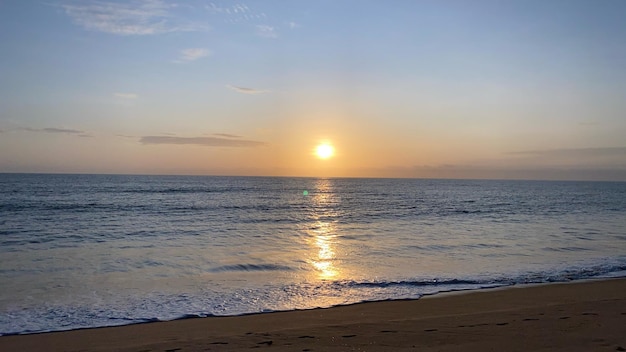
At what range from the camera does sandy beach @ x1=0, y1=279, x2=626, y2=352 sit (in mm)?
6791

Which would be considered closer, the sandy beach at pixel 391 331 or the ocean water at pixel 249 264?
the sandy beach at pixel 391 331

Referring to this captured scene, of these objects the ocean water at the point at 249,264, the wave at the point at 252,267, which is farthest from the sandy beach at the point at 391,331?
the wave at the point at 252,267

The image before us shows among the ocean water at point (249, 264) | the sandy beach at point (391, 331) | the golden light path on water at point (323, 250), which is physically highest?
the sandy beach at point (391, 331)

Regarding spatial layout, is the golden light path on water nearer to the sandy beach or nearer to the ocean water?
the ocean water

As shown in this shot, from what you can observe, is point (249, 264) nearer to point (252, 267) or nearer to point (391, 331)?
point (252, 267)

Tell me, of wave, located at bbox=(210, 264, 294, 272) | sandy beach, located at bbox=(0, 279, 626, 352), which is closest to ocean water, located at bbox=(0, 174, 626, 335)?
wave, located at bbox=(210, 264, 294, 272)

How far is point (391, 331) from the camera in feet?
24.9

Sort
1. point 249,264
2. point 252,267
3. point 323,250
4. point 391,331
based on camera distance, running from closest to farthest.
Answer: point 391,331, point 252,267, point 249,264, point 323,250

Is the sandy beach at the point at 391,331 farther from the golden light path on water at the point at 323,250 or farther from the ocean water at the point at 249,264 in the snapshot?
the golden light path on water at the point at 323,250

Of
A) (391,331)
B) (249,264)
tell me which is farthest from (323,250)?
(391,331)

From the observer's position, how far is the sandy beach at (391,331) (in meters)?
6.79

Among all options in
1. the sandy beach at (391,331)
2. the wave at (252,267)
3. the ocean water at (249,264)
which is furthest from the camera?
the wave at (252,267)

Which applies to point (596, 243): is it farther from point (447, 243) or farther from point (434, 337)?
point (434, 337)

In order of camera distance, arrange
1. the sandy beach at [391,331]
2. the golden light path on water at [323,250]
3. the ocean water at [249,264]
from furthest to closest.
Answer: the golden light path on water at [323,250], the ocean water at [249,264], the sandy beach at [391,331]
